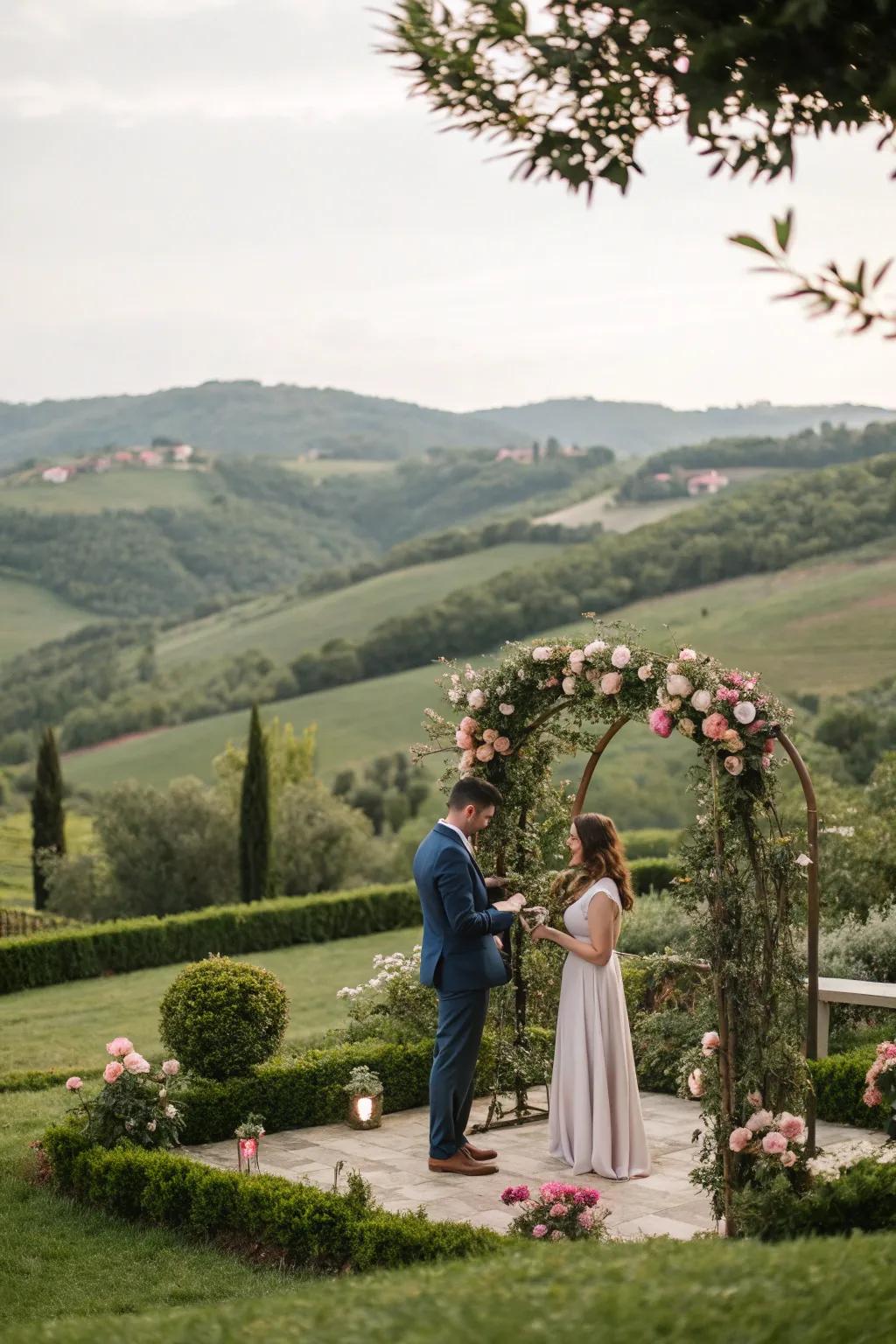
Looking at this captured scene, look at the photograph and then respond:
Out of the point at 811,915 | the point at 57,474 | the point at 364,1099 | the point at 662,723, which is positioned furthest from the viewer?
the point at 57,474

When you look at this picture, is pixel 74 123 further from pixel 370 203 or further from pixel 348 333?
pixel 348 333

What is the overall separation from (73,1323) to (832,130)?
154 inches

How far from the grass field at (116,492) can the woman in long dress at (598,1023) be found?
3587 inches

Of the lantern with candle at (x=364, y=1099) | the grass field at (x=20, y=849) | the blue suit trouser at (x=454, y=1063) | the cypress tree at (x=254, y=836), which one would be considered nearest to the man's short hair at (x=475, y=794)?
the blue suit trouser at (x=454, y=1063)

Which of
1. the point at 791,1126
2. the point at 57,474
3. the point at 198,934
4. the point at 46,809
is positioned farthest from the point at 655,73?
the point at 57,474

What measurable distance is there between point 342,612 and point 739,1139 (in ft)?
212

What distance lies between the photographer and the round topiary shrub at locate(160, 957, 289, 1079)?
876cm

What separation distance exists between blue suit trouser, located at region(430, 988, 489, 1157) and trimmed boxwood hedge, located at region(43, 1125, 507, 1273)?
3.34 feet

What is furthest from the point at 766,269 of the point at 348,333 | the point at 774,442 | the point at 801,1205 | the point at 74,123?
the point at 774,442

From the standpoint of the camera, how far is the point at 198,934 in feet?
66.1

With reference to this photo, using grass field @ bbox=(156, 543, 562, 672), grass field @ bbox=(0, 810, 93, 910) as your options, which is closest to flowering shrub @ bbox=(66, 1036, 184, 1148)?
grass field @ bbox=(0, 810, 93, 910)

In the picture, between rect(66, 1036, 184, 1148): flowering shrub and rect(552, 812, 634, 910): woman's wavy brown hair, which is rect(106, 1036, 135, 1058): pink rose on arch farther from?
rect(552, 812, 634, 910): woman's wavy brown hair

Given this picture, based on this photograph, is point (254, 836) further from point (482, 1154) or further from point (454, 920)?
point (454, 920)

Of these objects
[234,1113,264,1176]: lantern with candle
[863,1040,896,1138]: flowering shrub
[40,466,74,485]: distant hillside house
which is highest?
[40,466,74,485]: distant hillside house
